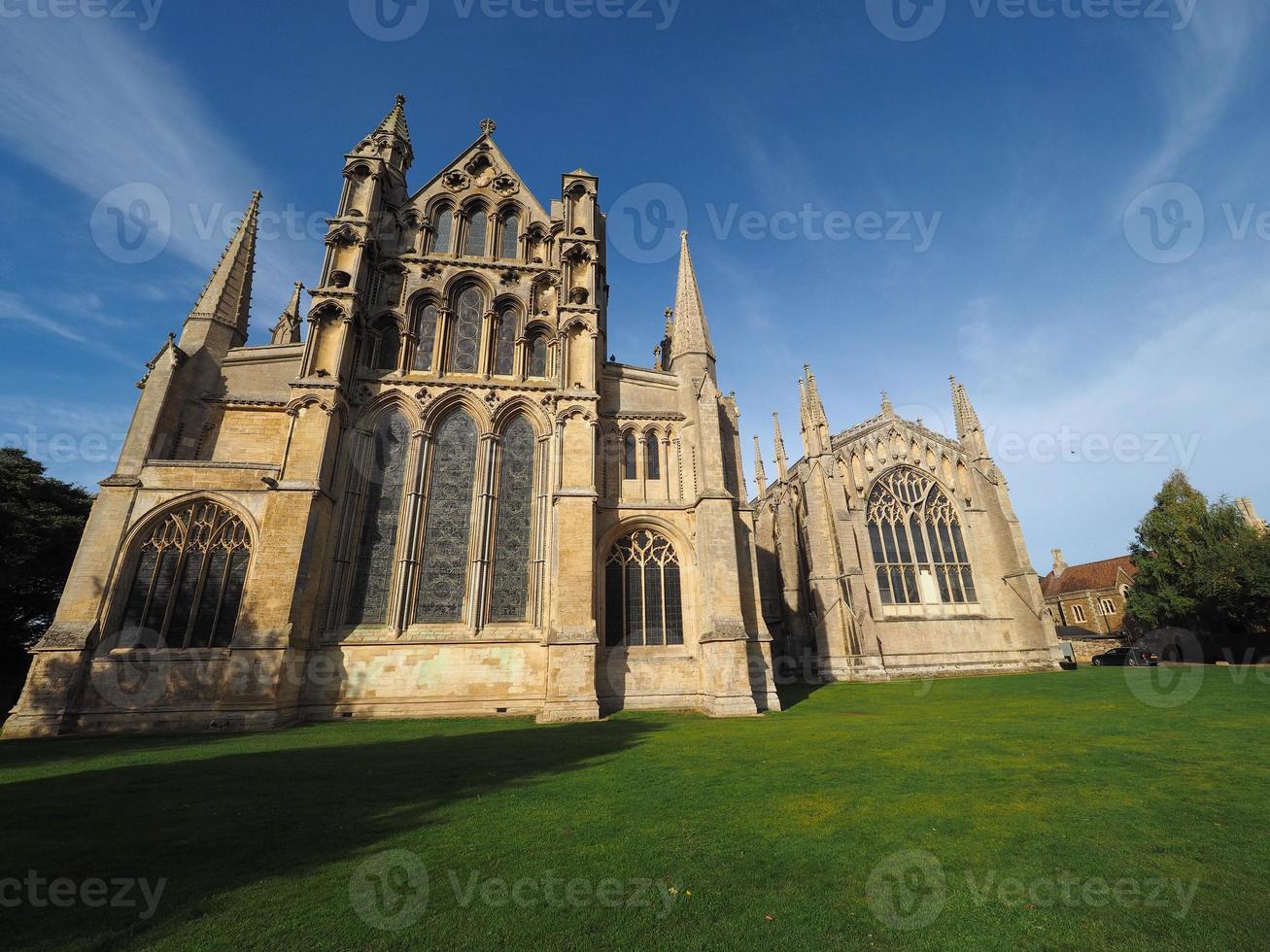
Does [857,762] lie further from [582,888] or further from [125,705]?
[125,705]

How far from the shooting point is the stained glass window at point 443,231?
21.3 meters

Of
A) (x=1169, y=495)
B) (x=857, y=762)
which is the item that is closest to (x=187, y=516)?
(x=857, y=762)

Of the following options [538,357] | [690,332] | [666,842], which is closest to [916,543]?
[690,332]

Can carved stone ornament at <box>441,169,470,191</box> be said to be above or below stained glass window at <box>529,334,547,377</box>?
above

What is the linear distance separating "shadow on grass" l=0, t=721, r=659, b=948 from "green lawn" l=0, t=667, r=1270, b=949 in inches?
1.7

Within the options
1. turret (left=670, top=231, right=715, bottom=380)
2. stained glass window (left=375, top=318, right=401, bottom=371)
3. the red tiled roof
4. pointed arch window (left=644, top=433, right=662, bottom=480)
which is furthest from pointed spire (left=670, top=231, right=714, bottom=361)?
the red tiled roof

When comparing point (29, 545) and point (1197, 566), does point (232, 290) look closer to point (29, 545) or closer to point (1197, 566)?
point (29, 545)

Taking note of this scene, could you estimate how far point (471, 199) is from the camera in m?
21.9

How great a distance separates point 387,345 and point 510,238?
6903mm

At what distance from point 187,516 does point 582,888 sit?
17251 mm

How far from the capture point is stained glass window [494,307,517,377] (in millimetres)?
20125

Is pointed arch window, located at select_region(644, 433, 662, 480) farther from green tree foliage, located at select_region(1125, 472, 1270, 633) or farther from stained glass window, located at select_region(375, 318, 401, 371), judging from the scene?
green tree foliage, located at select_region(1125, 472, 1270, 633)

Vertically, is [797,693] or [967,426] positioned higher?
[967,426]

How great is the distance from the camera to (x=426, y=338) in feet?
65.5
